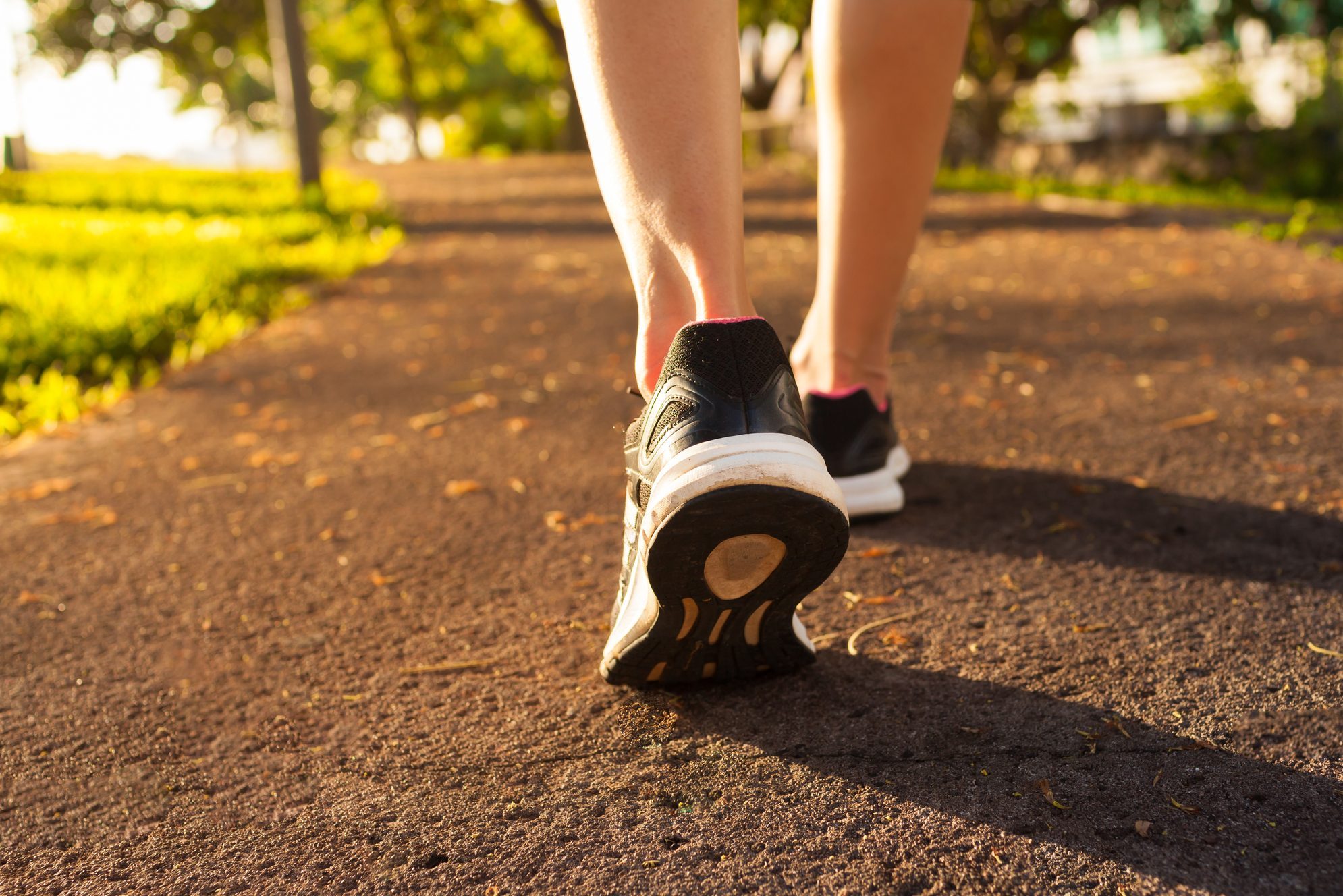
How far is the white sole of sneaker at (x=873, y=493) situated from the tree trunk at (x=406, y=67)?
2125 centimetres

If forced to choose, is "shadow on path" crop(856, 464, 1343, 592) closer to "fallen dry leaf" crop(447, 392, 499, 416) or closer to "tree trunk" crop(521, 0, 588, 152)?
"fallen dry leaf" crop(447, 392, 499, 416)

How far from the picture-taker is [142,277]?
514cm

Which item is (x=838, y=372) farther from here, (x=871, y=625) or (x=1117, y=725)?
(x=1117, y=725)

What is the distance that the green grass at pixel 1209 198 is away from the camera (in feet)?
18.2

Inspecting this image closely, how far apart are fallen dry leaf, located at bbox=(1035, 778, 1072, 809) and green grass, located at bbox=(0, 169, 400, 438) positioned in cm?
297

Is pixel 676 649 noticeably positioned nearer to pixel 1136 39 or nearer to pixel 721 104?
pixel 721 104

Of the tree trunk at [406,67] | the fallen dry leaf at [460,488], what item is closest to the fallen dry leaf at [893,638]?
the fallen dry leaf at [460,488]

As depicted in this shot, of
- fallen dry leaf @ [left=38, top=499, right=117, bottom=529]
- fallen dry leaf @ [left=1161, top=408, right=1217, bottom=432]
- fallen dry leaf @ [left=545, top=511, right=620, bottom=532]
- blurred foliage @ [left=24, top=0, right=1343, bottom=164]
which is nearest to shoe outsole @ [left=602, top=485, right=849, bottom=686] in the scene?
fallen dry leaf @ [left=545, top=511, right=620, bottom=532]

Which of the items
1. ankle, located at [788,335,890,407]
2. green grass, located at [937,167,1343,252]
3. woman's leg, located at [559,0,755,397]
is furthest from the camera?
green grass, located at [937,167,1343,252]

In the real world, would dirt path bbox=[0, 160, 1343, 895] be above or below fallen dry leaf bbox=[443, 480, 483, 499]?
above

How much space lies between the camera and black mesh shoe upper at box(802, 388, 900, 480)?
2.07m

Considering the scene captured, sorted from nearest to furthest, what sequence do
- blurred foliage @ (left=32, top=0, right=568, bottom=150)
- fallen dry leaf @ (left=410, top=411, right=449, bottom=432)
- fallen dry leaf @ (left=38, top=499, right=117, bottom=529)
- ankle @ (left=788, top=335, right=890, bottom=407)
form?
1. ankle @ (left=788, top=335, right=890, bottom=407)
2. fallen dry leaf @ (left=38, top=499, right=117, bottom=529)
3. fallen dry leaf @ (left=410, top=411, right=449, bottom=432)
4. blurred foliage @ (left=32, top=0, right=568, bottom=150)

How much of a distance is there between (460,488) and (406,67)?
28.4 metres

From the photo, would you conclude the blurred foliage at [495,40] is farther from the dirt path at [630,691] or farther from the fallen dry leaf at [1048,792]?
the fallen dry leaf at [1048,792]
